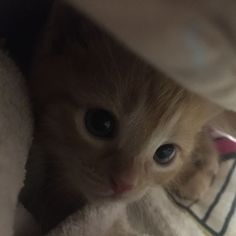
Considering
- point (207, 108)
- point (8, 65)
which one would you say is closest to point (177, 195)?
point (207, 108)

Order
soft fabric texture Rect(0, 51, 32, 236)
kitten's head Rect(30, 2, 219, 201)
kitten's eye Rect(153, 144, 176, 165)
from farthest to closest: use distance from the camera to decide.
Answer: kitten's eye Rect(153, 144, 176, 165) → kitten's head Rect(30, 2, 219, 201) → soft fabric texture Rect(0, 51, 32, 236)

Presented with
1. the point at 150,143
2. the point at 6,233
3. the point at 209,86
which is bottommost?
the point at 6,233

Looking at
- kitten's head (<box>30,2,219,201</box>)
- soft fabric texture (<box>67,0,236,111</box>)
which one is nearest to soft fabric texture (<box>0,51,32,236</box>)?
kitten's head (<box>30,2,219,201</box>)

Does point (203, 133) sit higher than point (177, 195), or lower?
higher

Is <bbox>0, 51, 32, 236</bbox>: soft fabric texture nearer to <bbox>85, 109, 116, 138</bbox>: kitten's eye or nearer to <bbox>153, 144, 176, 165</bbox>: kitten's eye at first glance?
<bbox>85, 109, 116, 138</bbox>: kitten's eye

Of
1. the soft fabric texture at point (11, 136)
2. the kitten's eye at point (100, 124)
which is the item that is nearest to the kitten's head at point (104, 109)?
the kitten's eye at point (100, 124)

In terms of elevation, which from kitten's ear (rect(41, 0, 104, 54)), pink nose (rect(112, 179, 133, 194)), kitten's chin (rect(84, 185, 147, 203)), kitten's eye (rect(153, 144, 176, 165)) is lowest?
kitten's chin (rect(84, 185, 147, 203))

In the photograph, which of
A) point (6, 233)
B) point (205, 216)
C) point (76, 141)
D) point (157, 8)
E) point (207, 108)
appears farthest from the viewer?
point (205, 216)

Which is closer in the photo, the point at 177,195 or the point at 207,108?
the point at 207,108

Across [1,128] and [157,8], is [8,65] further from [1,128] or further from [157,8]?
[157,8]
